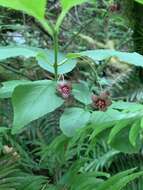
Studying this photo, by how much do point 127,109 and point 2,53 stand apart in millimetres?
185

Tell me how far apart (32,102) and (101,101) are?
10 centimetres

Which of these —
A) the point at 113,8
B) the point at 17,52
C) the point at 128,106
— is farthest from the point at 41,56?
the point at 113,8

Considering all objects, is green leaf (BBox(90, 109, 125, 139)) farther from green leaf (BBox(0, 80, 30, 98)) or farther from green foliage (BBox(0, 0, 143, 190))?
green leaf (BBox(0, 80, 30, 98))

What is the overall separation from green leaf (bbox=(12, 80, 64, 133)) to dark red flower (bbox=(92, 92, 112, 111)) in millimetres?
59

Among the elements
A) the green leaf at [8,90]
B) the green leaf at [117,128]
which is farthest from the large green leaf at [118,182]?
the green leaf at [8,90]

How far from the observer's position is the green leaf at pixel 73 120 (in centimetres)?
62

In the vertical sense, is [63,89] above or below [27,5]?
below

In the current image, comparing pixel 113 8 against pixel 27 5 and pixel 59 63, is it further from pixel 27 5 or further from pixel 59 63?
pixel 27 5

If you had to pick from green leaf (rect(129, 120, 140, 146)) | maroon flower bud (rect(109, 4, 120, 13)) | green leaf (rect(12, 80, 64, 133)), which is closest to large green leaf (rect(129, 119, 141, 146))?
green leaf (rect(129, 120, 140, 146))

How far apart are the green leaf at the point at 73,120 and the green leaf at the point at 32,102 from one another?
4 cm

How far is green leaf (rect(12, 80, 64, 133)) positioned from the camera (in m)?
0.58

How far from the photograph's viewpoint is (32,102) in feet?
1.98

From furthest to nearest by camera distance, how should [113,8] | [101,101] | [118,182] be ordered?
[113,8], [118,182], [101,101]

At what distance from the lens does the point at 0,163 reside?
0.82m
